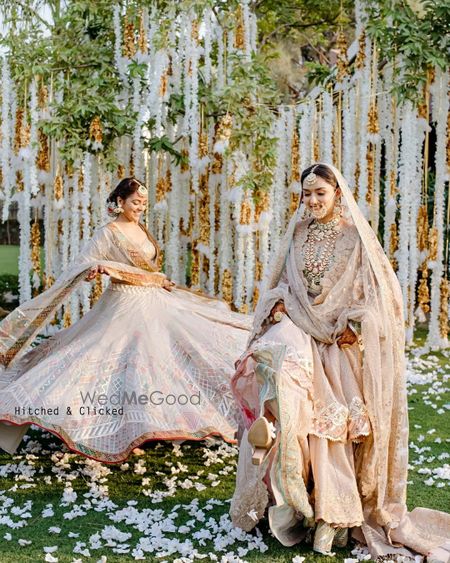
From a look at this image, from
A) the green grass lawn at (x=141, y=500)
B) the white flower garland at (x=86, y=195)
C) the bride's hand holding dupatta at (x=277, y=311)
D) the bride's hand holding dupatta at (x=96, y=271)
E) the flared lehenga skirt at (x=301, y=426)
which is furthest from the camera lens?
the white flower garland at (x=86, y=195)

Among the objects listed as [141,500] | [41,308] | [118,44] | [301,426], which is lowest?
[141,500]

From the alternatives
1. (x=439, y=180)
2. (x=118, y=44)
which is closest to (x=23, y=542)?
(x=118, y=44)

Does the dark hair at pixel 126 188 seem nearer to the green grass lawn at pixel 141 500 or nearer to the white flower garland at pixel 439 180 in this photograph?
the green grass lawn at pixel 141 500

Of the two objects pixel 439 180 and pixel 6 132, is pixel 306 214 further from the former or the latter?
pixel 6 132

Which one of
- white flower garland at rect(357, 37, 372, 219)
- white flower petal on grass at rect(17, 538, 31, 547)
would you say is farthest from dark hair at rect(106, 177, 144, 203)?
white flower garland at rect(357, 37, 372, 219)

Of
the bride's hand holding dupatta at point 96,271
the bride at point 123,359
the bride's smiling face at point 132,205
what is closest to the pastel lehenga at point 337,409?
the bride at point 123,359

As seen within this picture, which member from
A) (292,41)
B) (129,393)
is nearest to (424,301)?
(129,393)

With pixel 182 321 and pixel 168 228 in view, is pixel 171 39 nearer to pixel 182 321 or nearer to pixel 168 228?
pixel 168 228

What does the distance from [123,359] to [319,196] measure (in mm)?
1403

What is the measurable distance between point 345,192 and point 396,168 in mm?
3840

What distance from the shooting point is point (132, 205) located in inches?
182

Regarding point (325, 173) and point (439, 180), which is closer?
point (325, 173)

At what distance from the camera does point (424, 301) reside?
23.5 ft

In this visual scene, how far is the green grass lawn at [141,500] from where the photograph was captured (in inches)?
123
